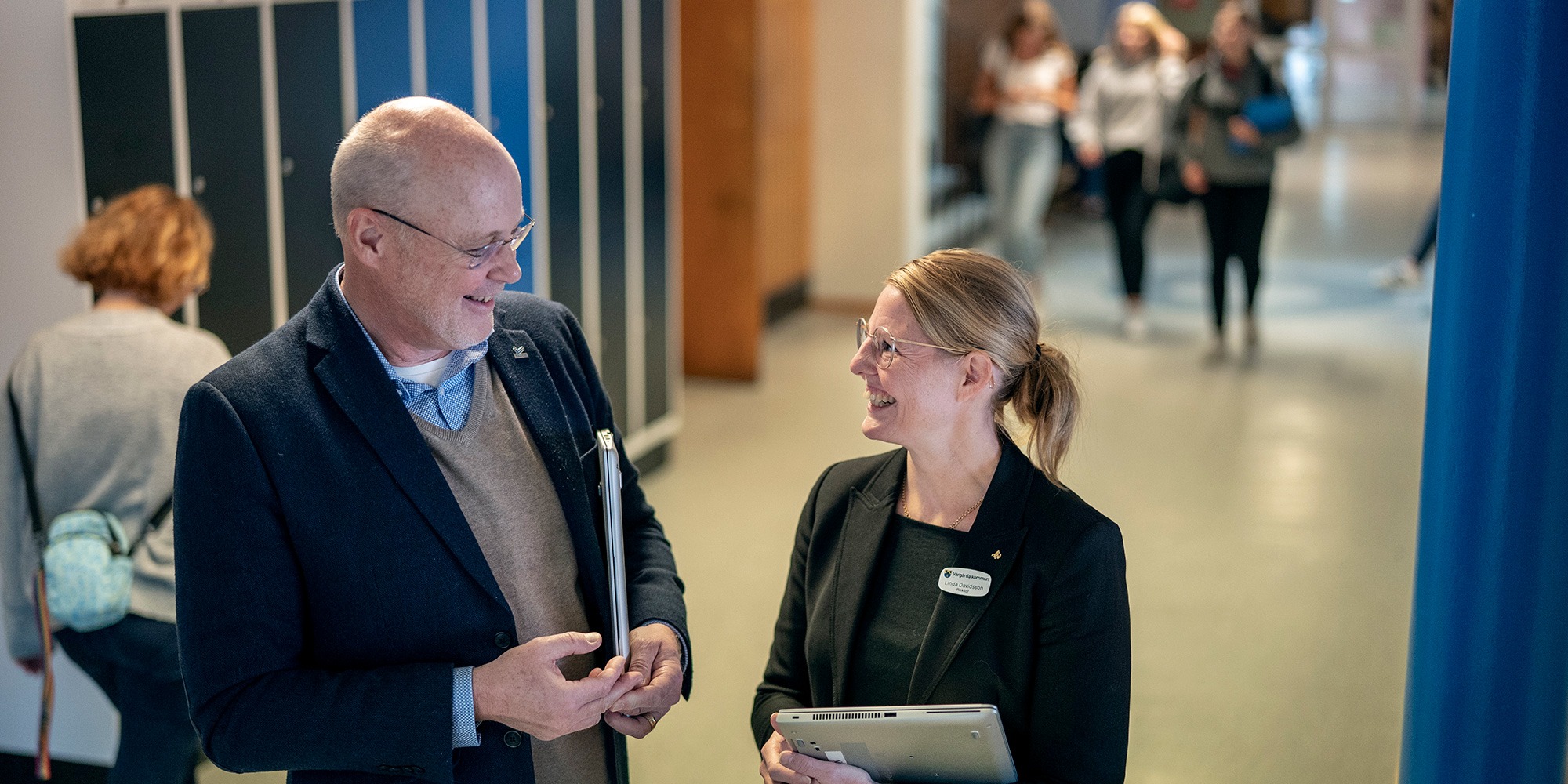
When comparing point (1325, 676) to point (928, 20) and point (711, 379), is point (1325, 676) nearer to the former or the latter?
point (711, 379)

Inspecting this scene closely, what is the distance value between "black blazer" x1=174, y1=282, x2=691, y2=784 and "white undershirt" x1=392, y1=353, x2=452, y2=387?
2.6 inches

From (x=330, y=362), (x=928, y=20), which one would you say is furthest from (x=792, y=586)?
(x=928, y=20)

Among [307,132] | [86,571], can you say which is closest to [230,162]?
[307,132]

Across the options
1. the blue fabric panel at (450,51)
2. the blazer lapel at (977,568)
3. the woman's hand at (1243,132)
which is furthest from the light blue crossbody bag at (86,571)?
the woman's hand at (1243,132)

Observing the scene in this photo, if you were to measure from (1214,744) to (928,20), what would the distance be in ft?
23.7

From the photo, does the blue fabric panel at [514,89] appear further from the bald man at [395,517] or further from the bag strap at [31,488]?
the bald man at [395,517]

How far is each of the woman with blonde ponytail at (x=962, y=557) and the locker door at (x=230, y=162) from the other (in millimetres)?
2149

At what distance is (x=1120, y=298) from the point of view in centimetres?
1017

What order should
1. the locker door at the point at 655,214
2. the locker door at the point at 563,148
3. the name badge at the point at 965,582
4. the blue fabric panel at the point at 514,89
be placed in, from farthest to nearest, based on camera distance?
the locker door at the point at 655,214 → the locker door at the point at 563,148 → the blue fabric panel at the point at 514,89 → the name badge at the point at 965,582

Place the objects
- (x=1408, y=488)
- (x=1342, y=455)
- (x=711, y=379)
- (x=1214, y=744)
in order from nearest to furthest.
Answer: (x=1214, y=744) → (x=1408, y=488) → (x=1342, y=455) → (x=711, y=379)

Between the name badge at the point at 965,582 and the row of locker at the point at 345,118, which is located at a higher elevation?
the row of locker at the point at 345,118

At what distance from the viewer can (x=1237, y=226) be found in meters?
8.29

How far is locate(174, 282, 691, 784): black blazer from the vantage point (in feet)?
5.82

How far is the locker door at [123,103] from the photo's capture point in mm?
3279
